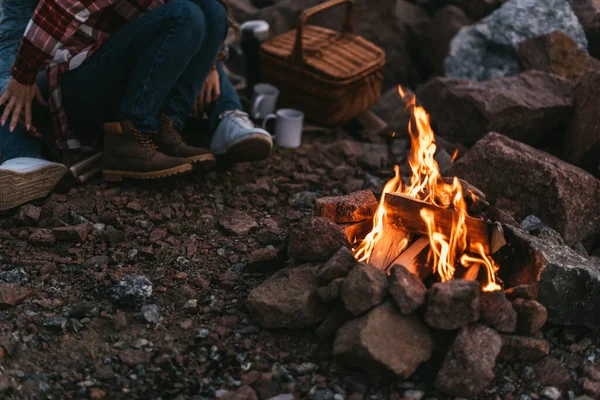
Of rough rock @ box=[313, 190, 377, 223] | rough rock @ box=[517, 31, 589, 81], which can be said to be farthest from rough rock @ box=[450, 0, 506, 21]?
rough rock @ box=[313, 190, 377, 223]

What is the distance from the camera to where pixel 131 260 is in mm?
3402

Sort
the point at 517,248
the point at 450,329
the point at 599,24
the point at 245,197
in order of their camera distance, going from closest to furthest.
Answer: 1. the point at 450,329
2. the point at 517,248
3. the point at 245,197
4. the point at 599,24

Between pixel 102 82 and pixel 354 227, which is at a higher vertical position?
pixel 102 82

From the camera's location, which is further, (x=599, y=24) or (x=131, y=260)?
(x=599, y=24)

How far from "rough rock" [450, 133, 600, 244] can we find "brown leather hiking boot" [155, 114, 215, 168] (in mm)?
1442

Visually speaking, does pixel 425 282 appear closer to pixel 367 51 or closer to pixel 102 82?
pixel 102 82

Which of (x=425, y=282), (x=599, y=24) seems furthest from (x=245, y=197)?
(x=599, y=24)

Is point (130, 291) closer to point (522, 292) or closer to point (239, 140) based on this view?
point (239, 140)

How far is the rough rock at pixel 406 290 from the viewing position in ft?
8.80

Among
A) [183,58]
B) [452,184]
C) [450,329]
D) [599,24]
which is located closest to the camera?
[450,329]

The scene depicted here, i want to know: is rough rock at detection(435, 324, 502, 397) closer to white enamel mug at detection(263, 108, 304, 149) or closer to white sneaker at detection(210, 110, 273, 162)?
white sneaker at detection(210, 110, 273, 162)

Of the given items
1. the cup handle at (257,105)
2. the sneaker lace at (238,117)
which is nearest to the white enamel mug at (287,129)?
the cup handle at (257,105)

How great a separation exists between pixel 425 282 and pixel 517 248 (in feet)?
1.43

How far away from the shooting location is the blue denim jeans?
12.2 ft
